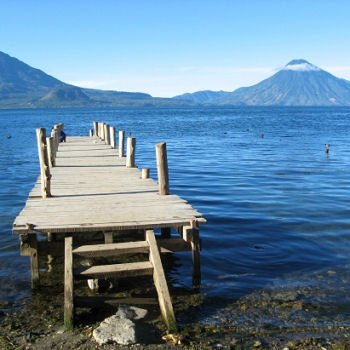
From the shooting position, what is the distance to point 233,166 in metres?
32.8

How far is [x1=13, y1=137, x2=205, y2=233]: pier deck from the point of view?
10.3m

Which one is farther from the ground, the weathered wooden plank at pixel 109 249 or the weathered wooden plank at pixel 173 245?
the weathered wooden plank at pixel 109 249

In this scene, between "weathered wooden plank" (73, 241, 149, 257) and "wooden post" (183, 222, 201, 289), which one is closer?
"weathered wooden plank" (73, 241, 149, 257)

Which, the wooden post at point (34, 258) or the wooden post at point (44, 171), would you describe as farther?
the wooden post at point (44, 171)

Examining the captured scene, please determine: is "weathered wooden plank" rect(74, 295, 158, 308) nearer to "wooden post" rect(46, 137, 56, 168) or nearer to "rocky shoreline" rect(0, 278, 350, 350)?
"rocky shoreline" rect(0, 278, 350, 350)

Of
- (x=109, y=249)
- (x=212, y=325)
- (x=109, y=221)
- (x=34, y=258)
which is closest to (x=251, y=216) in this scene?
(x=109, y=221)

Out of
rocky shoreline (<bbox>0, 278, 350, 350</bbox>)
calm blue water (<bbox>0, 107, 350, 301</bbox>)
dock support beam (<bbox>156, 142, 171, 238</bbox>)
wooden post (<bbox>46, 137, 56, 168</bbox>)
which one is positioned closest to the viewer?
rocky shoreline (<bbox>0, 278, 350, 350</bbox>)

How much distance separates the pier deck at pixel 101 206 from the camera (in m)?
10.3

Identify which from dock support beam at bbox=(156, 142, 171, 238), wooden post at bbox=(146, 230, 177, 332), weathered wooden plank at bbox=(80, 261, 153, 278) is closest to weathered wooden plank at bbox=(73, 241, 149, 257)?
wooden post at bbox=(146, 230, 177, 332)

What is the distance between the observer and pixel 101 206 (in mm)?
11992

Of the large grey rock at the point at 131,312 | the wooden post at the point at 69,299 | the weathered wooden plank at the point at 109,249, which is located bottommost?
the large grey rock at the point at 131,312

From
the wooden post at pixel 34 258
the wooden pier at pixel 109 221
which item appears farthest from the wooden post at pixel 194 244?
the wooden post at pixel 34 258

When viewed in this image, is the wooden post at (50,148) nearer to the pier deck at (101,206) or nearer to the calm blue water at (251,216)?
the pier deck at (101,206)

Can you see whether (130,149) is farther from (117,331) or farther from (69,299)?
(117,331)
